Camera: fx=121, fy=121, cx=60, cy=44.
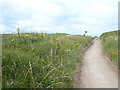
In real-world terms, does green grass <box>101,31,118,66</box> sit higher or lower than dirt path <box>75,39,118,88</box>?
higher

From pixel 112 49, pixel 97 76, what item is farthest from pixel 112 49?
pixel 97 76

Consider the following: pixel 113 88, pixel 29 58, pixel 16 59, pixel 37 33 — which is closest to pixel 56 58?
pixel 29 58

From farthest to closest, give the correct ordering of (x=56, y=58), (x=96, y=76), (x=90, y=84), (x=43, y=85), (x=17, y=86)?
(x=56, y=58) → (x=96, y=76) → (x=90, y=84) → (x=43, y=85) → (x=17, y=86)

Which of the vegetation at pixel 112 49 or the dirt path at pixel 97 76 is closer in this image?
the dirt path at pixel 97 76

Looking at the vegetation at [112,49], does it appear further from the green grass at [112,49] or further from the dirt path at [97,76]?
the dirt path at [97,76]

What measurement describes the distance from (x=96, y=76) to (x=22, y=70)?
3.28m

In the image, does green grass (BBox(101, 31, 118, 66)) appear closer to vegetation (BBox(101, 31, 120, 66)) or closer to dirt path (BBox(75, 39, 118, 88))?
vegetation (BBox(101, 31, 120, 66))

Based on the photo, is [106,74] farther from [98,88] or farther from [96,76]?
[98,88]

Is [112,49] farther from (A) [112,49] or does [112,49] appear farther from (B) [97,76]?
(B) [97,76]

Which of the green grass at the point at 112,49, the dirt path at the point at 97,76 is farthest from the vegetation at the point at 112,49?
the dirt path at the point at 97,76

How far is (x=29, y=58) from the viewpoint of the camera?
492 centimetres

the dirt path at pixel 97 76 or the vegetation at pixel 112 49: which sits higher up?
the vegetation at pixel 112 49

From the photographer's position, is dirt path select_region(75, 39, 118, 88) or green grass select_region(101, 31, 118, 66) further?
green grass select_region(101, 31, 118, 66)

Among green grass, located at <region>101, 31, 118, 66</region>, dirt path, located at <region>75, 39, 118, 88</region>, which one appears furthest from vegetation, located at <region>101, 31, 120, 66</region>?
dirt path, located at <region>75, 39, 118, 88</region>
